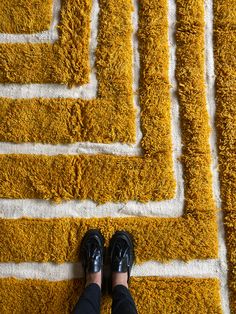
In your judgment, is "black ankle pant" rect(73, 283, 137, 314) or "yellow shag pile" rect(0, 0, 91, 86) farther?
"yellow shag pile" rect(0, 0, 91, 86)

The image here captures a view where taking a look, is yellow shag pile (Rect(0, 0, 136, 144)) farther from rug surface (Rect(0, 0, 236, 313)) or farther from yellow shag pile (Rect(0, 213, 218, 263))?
yellow shag pile (Rect(0, 213, 218, 263))

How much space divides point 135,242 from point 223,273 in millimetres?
236

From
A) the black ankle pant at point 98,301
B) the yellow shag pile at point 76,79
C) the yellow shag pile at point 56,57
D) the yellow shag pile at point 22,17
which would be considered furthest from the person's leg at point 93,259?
the yellow shag pile at point 22,17

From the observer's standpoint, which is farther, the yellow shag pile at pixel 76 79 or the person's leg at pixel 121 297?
the yellow shag pile at pixel 76 79

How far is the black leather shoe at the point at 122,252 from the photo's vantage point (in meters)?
1.03

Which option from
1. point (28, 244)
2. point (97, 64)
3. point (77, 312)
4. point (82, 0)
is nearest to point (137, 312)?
point (77, 312)

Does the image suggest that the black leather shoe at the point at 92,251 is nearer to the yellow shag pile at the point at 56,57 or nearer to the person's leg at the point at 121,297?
the person's leg at the point at 121,297

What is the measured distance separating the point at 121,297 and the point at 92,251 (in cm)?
13

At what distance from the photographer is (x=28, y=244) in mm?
1048

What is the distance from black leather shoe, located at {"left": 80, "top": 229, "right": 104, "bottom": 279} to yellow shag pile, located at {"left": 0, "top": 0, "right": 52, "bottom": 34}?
1.88 feet

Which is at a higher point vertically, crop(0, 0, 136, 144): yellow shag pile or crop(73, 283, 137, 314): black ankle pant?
crop(0, 0, 136, 144): yellow shag pile

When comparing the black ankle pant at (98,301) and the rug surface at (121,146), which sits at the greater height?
the rug surface at (121,146)

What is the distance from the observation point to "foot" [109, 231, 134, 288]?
1.02m

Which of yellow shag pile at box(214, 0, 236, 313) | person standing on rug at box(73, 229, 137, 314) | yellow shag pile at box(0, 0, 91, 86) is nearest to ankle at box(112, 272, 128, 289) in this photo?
person standing on rug at box(73, 229, 137, 314)
